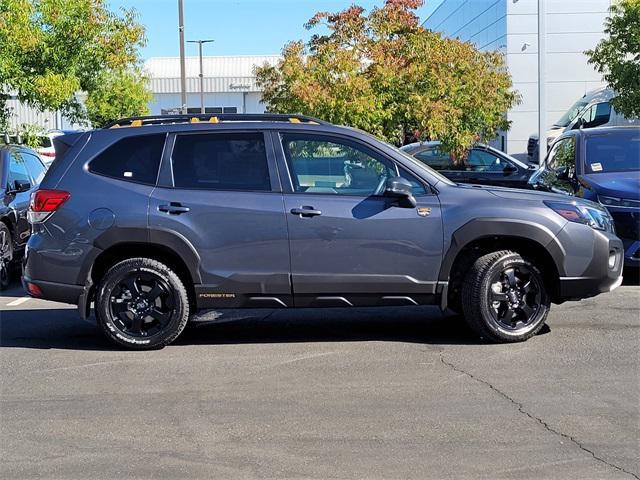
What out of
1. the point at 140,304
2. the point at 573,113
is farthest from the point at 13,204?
the point at 573,113

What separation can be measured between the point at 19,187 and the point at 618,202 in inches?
289

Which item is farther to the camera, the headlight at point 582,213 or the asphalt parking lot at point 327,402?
the headlight at point 582,213

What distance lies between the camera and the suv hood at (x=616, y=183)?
982cm

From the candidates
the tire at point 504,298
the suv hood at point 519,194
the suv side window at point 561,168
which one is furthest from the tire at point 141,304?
the suv side window at point 561,168

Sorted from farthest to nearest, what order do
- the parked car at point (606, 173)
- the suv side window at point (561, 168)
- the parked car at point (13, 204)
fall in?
1. the suv side window at point (561, 168)
2. the parked car at point (13, 204)
3. the parked car at point (606, 173)

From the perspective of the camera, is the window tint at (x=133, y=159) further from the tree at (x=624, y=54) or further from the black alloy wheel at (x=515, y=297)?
the tree at (x=624, y=54)

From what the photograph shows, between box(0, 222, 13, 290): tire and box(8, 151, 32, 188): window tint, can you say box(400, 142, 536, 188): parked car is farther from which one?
box(0, 222, 13, 290): tire

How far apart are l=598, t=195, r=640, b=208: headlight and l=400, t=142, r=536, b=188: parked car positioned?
7481mm

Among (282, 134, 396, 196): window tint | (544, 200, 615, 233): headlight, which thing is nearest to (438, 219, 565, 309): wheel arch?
(544, 200, 615, 233): headlight

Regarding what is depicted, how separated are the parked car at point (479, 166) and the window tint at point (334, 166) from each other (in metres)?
10.7

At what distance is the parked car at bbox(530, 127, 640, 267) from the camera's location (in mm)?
9688

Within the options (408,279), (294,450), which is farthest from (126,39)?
(294,450)

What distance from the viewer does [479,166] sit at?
59.3 ft

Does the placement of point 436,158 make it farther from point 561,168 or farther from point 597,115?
point 597,115
